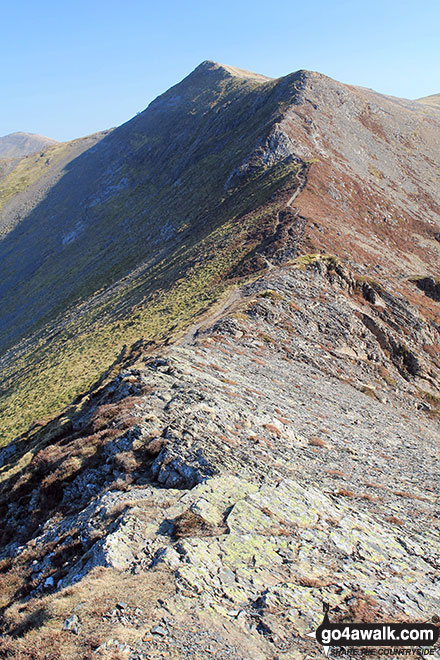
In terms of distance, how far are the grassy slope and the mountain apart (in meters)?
0.62

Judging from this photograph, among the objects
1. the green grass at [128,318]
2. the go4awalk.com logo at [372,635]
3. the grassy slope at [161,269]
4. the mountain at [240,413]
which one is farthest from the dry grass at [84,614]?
the grassy slope at [161,269]

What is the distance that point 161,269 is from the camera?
69.0 m

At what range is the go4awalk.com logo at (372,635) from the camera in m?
9.90

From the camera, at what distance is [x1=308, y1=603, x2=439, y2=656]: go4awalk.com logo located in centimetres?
990

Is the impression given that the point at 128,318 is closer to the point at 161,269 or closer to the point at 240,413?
the point at 161,269

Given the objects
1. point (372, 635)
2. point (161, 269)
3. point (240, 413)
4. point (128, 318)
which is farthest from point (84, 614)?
point (161, 269)

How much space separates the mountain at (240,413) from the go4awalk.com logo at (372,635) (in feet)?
0.88

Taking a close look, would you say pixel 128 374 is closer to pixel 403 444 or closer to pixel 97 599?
pixel 97 599

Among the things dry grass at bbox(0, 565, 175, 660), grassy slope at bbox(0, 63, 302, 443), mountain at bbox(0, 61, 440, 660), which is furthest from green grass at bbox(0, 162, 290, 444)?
dry grass at bbox(0, 565, 175, 660)

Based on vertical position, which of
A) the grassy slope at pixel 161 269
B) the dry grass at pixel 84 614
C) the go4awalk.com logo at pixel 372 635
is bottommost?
the go4awalk.com logo at pixel 372 635

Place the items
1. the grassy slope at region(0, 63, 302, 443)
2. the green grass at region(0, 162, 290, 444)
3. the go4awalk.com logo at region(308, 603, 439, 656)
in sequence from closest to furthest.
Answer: the go4awalk.com logo at region(308, 603, 439, 656)
the green grass at region(0, 162, 290, 444)
the grassy slope at region(0, 63, 302, 443)

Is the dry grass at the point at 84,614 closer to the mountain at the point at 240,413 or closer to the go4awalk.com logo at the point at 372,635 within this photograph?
the mountain at the point at 240,413

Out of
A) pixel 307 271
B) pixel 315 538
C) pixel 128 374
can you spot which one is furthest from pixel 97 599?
pixel 307 271

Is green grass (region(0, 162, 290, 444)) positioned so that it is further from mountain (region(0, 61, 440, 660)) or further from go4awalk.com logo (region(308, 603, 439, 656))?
go4awalk.com logo (region(308, 603, 439, 656))
